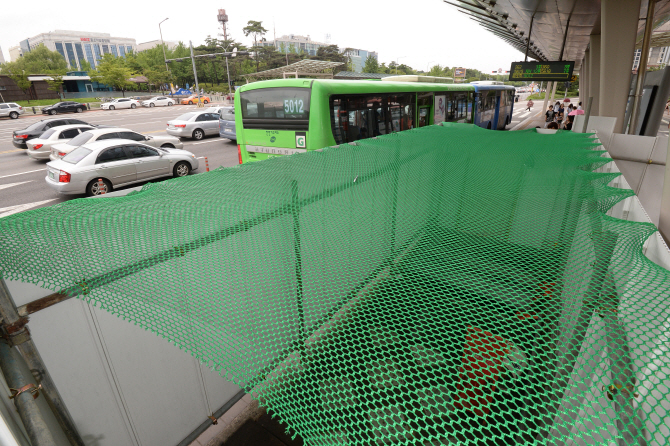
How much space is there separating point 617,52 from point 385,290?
10.9 metres

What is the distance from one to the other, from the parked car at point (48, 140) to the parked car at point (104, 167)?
6248 mm

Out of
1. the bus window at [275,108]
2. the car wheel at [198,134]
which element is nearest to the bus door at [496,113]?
the bus window at [275,108]

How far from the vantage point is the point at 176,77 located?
226ft

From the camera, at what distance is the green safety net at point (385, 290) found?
1.41 m

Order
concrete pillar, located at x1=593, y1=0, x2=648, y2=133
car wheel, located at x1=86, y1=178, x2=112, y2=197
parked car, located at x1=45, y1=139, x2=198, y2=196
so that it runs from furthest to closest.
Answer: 1. car wheel, located at x1=86, y1=178, x2=112, y2=197
2. parked car, located at x1=45, y1=139, x2=198, y2=196
3. concrete pillar, located at x1=593, y1=0, x2=648, y2=133

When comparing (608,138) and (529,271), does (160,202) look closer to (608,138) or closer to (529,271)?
(529,271)

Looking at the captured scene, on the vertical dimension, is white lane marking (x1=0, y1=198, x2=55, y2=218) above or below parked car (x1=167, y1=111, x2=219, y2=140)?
below

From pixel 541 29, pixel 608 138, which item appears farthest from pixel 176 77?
pixel 608 138

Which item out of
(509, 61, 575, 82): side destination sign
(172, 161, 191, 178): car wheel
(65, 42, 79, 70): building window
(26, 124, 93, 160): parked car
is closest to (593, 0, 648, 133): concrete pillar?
(509, 61, 575, 82): side destination sign

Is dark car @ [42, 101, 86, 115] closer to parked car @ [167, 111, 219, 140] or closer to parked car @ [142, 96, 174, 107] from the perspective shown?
parked car @ [142, 96, 174, 107]

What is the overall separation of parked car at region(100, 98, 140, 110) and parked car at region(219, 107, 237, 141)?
3405cm

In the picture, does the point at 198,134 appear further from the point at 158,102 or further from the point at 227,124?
the point at 158,102

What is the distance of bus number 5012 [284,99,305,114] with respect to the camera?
8648 millimetres

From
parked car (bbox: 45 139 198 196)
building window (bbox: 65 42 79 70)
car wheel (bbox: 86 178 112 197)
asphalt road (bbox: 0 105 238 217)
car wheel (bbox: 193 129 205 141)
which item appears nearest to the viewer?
parked car (bbox: 45 139 198 196)
